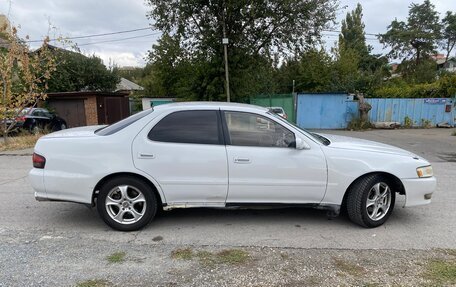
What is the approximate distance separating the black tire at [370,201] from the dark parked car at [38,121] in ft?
49.0

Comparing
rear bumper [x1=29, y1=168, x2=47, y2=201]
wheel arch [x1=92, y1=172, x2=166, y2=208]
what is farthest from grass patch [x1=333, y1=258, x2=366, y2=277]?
rear bumper [x1=29, y1=168, x2=47, y2=201]

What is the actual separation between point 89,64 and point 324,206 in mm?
25132

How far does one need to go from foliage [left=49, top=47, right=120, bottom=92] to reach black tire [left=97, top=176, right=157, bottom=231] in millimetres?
21553

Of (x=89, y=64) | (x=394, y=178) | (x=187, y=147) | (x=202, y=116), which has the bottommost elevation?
(x=394, y=178)

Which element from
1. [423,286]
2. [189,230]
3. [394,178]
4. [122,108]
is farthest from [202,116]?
[122,108]

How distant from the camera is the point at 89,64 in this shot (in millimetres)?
24812

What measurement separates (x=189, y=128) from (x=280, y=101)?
16.5 m

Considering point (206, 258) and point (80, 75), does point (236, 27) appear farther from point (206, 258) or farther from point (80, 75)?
point (206, 258)

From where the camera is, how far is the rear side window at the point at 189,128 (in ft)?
12.7

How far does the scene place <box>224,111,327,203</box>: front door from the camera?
150 inches

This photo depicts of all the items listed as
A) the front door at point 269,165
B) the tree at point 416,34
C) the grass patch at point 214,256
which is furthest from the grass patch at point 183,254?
the tree at point 416,34

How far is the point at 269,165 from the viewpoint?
3.80 m

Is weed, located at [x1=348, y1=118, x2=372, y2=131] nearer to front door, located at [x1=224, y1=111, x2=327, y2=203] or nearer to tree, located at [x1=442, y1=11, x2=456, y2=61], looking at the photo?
front door, located at [x1=224, y1=111, x2=327, y2=203]

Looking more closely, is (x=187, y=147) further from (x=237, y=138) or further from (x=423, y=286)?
(x=423, y=286)
